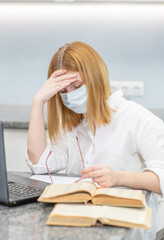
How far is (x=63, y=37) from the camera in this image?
2.78 meters

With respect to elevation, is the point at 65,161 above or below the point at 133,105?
below

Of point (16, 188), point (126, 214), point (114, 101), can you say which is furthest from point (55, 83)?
point (126, 214)

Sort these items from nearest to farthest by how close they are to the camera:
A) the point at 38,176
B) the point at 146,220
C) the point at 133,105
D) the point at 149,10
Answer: the point at 146,220
the point at 38,176
the point at 133,105
the point at 149,10

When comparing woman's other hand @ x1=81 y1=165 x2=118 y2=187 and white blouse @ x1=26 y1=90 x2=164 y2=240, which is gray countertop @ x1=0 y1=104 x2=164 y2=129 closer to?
white blouse @ x1=26 y1=90 x2=164 y2=240

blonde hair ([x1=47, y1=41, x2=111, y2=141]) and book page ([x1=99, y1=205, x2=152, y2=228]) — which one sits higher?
blonde hair ([x1=47, y1=41, x2=111, y2=141])

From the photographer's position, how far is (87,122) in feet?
5.40

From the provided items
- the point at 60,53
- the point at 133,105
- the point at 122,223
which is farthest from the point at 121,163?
the point at 122,223

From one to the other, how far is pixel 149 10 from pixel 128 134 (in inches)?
58.0

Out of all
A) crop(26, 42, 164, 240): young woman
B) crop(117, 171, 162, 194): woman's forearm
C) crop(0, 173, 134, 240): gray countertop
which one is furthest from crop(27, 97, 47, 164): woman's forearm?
crop(0, 173, 134, 240): gray countertop

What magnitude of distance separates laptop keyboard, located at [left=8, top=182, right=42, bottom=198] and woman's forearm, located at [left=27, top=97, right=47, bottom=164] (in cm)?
31

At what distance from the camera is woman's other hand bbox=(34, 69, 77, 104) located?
1.47 m

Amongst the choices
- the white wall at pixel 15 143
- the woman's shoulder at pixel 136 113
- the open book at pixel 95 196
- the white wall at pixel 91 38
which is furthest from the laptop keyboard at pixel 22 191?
the white wall at pixel 91 38

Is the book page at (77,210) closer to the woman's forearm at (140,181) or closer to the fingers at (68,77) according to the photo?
the woman's forearm at (140,181)

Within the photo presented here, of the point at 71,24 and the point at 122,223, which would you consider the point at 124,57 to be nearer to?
the point at 71,24
